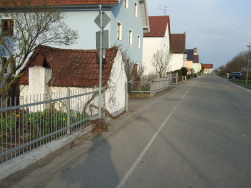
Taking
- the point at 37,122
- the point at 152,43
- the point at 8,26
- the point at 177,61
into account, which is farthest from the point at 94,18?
the point at 177,61

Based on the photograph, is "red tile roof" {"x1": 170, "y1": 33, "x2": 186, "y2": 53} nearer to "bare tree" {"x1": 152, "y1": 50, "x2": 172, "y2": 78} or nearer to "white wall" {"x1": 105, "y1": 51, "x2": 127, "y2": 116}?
"bare tree" {"x1": 152, "y1": 50, "x2": 172, "y2": 78}

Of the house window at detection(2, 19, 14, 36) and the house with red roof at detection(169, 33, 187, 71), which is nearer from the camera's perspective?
the house window at detection(2, 19, 14, 36)

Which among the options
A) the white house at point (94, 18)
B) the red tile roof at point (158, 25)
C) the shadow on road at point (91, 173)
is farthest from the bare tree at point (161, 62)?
the shadow on road at point (91, 173)

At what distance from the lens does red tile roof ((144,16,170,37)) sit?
35.9 meters

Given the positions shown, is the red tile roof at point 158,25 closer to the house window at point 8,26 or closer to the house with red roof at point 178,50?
the house with red roof at point 178,50

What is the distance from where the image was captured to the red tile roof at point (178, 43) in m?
52.8

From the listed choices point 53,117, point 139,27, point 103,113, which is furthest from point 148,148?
point 139,27

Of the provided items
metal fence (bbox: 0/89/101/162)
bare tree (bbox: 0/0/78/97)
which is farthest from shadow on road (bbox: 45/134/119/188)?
bare tree (bbox: 0/0/78/97)

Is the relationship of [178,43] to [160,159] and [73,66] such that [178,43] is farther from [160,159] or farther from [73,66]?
[160,159]

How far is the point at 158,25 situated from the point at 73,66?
31.0 m

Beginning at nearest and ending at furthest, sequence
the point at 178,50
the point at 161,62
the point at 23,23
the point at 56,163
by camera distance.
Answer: the point at 56,163 → the point at 23,23 → the point at 161,62 → the point at 178,50

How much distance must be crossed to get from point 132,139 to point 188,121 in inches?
130

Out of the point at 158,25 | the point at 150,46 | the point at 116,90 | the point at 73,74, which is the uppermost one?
the point at 158,25

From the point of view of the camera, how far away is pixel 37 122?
17.2ft
